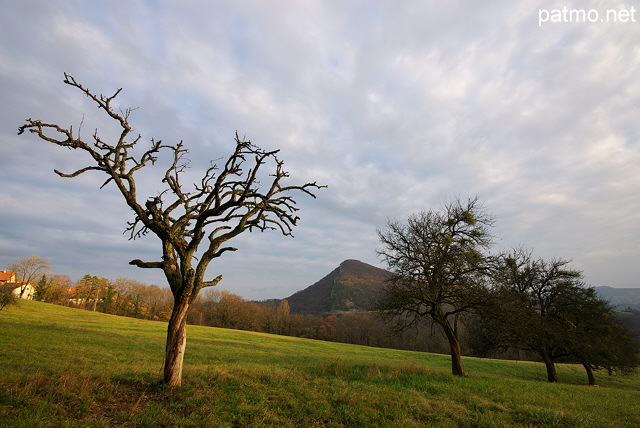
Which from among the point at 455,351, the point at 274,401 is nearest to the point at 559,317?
the point at 455,351

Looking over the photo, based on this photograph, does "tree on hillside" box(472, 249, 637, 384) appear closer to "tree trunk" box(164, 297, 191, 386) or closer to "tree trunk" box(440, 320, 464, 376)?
"tree trunk" box(440, 320, 464, 376)

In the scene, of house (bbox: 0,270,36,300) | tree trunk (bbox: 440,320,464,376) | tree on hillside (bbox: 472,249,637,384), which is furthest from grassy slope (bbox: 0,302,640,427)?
house (bbox: 0,270,36,300)

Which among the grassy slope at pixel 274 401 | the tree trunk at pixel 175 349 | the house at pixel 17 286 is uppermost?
the tree trunk at pixel 175 349

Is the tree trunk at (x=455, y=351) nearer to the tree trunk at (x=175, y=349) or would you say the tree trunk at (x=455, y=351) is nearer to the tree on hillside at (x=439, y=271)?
the tree on hillside at (x=439, y=271)

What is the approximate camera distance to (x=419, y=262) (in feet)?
57.7

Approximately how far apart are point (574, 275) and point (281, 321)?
79822mm

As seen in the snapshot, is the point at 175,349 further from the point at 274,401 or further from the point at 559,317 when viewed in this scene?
the point at 559,317

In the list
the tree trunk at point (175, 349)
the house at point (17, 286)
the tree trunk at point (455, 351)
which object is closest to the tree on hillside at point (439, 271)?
the tree trunk at point (455, 351)

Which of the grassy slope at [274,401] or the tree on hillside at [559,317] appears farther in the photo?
the tree on hillside at [559,317]

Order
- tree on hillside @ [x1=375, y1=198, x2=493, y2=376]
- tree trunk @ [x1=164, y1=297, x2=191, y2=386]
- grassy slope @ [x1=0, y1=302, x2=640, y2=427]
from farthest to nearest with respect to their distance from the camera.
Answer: tree on hillside @ [x1=375, y1=198, x2=493, y2=376]
tree trunk @ [x1=164, y1=297, x2=191, y2=386]
grassy slope @ [x1=0, y1=302, x2=640, y2=427]

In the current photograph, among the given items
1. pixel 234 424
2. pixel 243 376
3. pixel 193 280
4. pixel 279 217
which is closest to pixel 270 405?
pixel 234 424

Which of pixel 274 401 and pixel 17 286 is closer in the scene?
pixel 274 401

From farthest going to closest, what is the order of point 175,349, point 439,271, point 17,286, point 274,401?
point 17,286
point 439,271
point 175,349
point 274,401

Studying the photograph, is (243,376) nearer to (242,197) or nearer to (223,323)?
(242,197)
